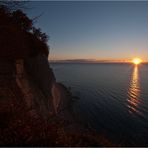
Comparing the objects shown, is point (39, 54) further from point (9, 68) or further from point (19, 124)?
point (19, 124)

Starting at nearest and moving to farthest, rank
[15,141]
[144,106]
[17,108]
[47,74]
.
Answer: [15,141]
[17,108]
[47,74]
[144,106]

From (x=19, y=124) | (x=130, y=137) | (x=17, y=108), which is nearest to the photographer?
(x=19, y=124)

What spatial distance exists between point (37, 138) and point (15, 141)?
24.0 inches

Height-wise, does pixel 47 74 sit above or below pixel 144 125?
above

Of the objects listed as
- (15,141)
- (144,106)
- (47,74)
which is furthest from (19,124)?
(144,106)

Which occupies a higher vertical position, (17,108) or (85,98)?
(17,108)

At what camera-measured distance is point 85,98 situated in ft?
191

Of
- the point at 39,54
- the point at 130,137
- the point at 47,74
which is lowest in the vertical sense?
the point at 130,137

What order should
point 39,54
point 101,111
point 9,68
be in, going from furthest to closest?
point 101,111, point 39,54, point 9,68

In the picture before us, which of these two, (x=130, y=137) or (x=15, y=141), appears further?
(x=130, y=137)

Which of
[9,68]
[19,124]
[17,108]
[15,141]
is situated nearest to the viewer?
[15,141]

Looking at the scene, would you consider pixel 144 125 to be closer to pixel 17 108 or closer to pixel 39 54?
pixel 39 54

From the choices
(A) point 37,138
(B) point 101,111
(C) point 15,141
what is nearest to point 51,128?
(A) point 37,138

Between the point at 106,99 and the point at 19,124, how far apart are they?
52.8 meters
